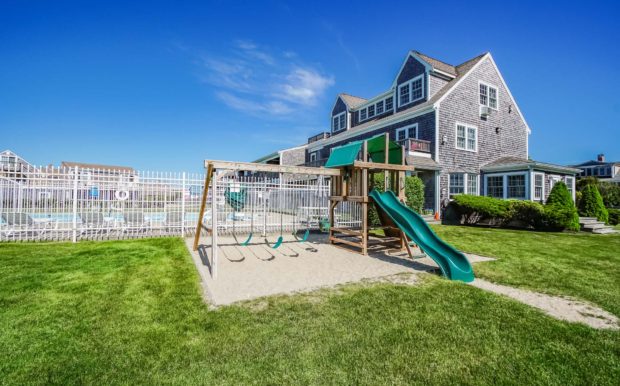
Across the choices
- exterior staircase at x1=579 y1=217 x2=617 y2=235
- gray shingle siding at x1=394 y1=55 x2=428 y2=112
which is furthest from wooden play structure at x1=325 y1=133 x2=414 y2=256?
gray shingle siding at x1=394 y1=55 x2=428 y2=112

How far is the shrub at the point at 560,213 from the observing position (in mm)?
12867

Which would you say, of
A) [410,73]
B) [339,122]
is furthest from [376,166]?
[339,122]

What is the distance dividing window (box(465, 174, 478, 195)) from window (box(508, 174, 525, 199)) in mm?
1789

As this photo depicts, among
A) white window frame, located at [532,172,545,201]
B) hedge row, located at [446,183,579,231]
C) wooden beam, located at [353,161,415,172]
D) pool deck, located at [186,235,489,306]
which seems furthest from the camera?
white window frame, located at [532,172,545,201]

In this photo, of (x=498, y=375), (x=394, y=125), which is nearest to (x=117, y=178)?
(x=498, y=375)

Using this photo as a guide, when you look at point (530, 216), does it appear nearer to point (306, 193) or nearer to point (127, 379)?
point (306, 193)

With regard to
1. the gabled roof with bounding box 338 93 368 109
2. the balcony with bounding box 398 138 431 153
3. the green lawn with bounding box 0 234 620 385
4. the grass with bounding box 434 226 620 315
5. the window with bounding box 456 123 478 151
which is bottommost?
the green lawn with bounding box 0 234 620 385

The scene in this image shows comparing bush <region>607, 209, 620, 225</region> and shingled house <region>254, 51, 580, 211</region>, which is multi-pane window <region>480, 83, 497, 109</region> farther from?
bush <region>607, 209, 620, 225</region>

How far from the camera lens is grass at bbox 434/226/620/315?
5.00 m

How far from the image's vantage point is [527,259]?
735cm

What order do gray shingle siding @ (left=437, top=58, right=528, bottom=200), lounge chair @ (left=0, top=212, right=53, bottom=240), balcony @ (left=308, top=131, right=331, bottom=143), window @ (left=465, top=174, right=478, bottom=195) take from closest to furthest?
A: lounge chair @ (left=0, top=212, right=53, bottom=240), gray shingle siding @ (left=437, top=58, right=528, bottom=200), window @ (left=465, top=174, right=478, bottom=195), balcony @ (left=308, top=131, right=331, bottom=143)

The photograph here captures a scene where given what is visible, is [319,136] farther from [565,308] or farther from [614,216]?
[565,308]

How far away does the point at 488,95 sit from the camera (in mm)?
19641

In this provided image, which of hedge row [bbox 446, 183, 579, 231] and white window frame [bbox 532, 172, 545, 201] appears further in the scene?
white window frame [bbox 532, 172, 545, 201]
